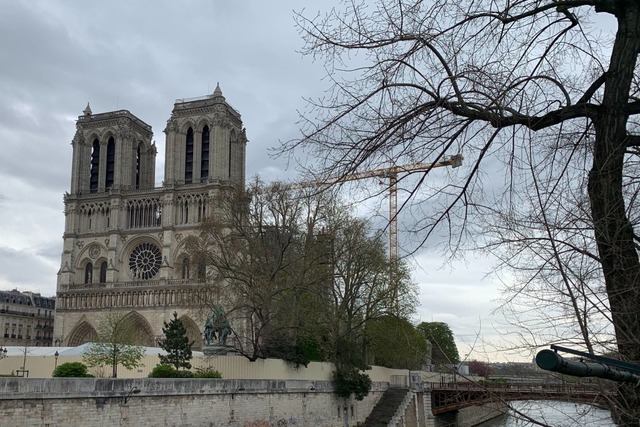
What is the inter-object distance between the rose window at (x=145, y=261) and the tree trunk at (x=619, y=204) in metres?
56.5

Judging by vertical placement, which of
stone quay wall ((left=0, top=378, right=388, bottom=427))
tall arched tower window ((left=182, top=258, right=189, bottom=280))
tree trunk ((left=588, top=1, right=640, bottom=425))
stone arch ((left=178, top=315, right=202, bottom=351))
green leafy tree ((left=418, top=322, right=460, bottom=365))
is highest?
tall arched tower window ((left=182, top=258, right=189, bottom=280))

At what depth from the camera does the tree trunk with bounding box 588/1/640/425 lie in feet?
12.0

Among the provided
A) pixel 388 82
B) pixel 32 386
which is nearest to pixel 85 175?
pixel 32 386

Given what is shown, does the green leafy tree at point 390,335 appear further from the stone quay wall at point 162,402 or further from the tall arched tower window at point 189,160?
the tall arched tower window at point 189,160

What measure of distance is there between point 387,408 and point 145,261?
101ft

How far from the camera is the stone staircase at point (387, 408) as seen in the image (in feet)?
109

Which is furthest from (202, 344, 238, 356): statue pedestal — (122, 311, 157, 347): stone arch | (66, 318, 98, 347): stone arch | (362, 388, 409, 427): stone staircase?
(66, 318, 98, 347): stone arch

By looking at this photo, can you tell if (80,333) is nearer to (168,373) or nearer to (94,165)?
(94,165)

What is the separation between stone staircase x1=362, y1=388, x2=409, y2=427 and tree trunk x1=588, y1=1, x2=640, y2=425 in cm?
3057

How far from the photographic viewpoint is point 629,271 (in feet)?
12.4

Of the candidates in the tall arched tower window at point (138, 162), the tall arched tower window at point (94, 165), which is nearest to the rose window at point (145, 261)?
the tall arched tower window at point (94, 165)

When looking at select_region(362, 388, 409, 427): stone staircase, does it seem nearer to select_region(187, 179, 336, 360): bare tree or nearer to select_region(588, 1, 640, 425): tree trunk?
select_region(187, 179, 336, 360): bare tree

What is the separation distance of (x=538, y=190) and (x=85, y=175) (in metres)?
62.7

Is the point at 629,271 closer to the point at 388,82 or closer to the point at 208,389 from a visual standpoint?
the point at 388,82
